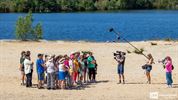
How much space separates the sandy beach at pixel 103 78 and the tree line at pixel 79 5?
101702mm

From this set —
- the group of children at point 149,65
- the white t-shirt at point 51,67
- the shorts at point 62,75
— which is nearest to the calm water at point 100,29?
the group of children at point 149,65

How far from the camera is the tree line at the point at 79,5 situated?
477ft

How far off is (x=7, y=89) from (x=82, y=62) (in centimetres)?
323

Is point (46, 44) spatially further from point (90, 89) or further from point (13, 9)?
point (13, 9)

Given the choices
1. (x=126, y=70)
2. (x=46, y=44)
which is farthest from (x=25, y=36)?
(x=126, y=70)

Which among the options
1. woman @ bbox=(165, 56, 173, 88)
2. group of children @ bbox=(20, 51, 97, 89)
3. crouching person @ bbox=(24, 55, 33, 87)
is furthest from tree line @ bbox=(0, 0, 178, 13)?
woman @ bbox=(165, 56, 173, 88)

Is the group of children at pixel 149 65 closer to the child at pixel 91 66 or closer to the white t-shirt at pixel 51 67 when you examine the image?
the child at pixel 91 66

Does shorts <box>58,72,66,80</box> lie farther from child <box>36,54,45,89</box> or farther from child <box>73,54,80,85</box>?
child <box>73,54,80,85</box>

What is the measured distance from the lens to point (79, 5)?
16138 centimetres

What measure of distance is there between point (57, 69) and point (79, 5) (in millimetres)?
140669

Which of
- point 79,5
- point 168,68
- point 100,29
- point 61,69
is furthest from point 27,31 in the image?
point 79,5

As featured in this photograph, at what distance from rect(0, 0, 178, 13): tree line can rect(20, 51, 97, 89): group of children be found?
378ft

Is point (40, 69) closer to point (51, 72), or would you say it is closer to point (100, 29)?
point (51, 72)

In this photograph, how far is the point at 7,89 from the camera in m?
21.4
